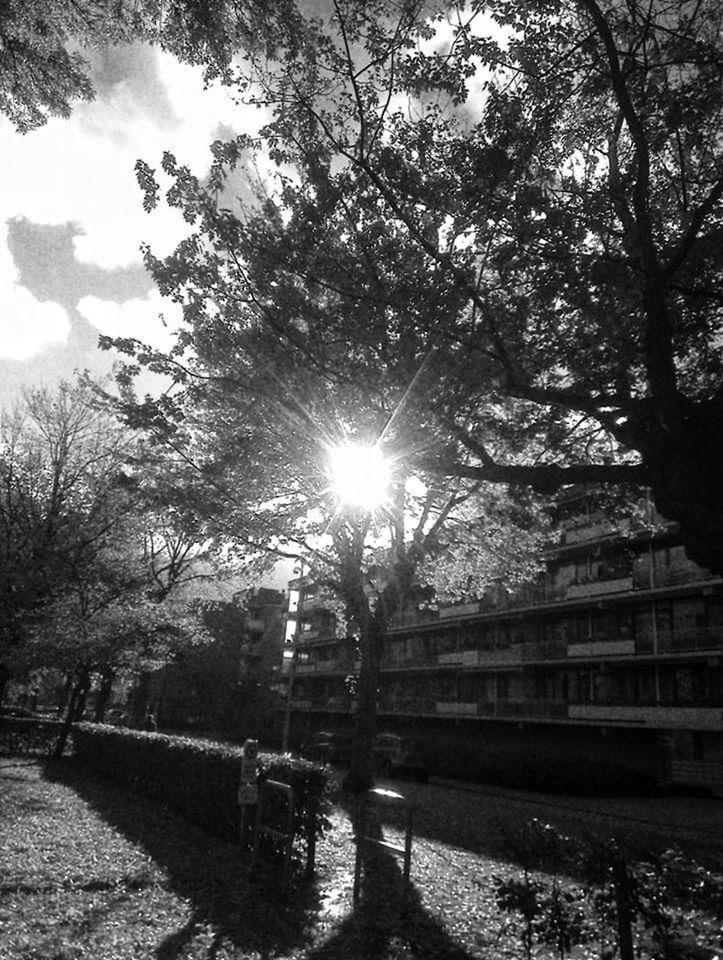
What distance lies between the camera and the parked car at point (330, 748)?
32.2 m

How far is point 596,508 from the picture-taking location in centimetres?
1155

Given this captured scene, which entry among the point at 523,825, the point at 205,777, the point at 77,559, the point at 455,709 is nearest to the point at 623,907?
the point at 523,825

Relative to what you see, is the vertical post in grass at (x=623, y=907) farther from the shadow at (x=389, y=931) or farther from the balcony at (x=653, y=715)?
the balcony at (x=653, y=715)

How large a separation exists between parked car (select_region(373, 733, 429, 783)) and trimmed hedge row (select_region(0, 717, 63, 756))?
1340 cm

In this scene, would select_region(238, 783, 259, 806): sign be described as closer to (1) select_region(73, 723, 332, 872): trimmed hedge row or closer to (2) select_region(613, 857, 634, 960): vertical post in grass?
(1) select_region(73, 723, 332, 872): trimmed hedge row

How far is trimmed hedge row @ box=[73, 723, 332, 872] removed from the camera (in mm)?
8704

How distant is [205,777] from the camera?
11414 mm

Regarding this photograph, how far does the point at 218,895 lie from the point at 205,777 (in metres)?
3.97

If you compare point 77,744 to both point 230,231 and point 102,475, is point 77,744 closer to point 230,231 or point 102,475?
point 102,475

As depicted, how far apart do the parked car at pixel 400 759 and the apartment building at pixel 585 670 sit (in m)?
1.99

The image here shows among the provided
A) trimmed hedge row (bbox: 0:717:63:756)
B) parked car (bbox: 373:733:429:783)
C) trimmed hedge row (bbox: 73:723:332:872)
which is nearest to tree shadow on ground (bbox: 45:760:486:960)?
trimmed hedge row (bbox: 73:723:332:872)

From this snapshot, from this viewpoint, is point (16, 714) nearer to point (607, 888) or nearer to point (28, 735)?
point (28, 735)

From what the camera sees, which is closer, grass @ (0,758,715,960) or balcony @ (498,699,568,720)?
grass @ (0,758,715,960)

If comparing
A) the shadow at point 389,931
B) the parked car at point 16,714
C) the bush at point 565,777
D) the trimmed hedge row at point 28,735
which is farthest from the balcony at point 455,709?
the shadow at point 389,931
